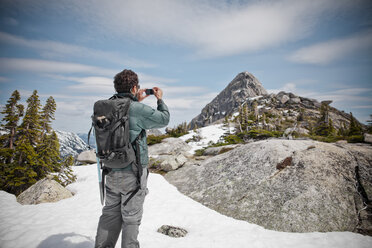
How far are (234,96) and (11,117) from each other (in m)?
146

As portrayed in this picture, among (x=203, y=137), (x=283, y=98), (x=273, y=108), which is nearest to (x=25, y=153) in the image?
(x=203, y=137)

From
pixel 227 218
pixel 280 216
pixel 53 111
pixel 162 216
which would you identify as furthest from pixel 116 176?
pixel 53 111

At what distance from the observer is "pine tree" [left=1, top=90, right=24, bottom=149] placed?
1063 cm

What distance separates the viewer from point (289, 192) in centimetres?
700

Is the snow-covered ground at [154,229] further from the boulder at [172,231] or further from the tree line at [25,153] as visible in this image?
the tree line at [25,153]

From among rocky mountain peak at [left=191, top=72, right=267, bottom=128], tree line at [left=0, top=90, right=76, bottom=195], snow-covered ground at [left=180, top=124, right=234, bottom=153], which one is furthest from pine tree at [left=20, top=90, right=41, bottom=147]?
rocky mountain peak at [left=191, top=72, right=267, bottom=128]

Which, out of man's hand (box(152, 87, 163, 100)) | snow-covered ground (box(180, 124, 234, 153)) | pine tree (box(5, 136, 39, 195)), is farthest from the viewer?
snow-covered ground (box(180, 124, 234, 153))

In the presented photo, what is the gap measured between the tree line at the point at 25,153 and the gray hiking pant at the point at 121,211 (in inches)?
351

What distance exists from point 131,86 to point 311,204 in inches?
291

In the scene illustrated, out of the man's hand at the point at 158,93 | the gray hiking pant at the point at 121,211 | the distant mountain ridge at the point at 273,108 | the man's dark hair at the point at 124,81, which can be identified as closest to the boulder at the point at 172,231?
the gray hiking pant at the point at 121,211

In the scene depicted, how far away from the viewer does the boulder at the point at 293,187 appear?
6.03m

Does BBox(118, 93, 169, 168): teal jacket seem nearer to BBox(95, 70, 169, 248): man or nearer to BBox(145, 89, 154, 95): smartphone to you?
BBox(95, 70, 169, 248): man

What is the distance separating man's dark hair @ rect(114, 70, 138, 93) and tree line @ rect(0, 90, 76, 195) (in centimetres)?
958

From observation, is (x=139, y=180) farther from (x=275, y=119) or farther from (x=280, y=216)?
(x=275, y=119)
